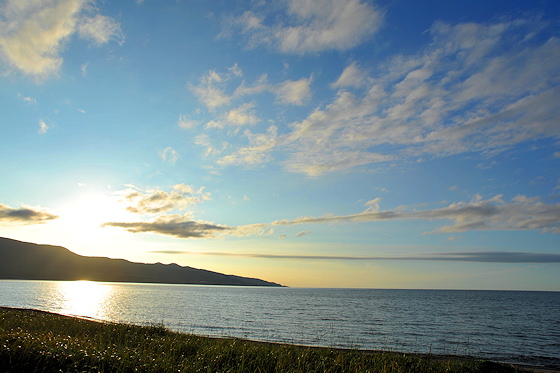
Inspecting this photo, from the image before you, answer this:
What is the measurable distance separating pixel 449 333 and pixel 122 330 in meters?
43.9

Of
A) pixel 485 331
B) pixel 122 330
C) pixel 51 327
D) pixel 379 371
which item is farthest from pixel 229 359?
pixel 485 331

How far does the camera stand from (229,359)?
1316 centimetres

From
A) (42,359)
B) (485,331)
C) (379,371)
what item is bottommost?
(485,331)

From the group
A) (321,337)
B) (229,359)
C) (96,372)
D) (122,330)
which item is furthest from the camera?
(321,337)

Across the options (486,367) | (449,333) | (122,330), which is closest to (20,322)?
(122,330)

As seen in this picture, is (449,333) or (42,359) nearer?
(42,359)

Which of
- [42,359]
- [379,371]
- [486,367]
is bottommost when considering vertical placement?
[486,367]

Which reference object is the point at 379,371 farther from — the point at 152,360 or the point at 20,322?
the point at 20,322

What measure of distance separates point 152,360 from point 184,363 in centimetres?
113

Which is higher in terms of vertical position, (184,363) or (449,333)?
(184,363)

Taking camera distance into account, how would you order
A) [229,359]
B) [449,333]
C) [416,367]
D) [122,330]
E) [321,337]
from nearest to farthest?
[229,359], [416,367], [122,330], [321,337], [449,333]

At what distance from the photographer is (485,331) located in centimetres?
5306

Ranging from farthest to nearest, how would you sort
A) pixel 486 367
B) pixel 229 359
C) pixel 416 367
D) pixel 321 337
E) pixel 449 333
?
pixel 449 333
pixel 321 337
pixel 486 367
pixel 416 367
pixel 229 359

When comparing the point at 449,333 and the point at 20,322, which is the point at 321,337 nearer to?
the point at 449,333
